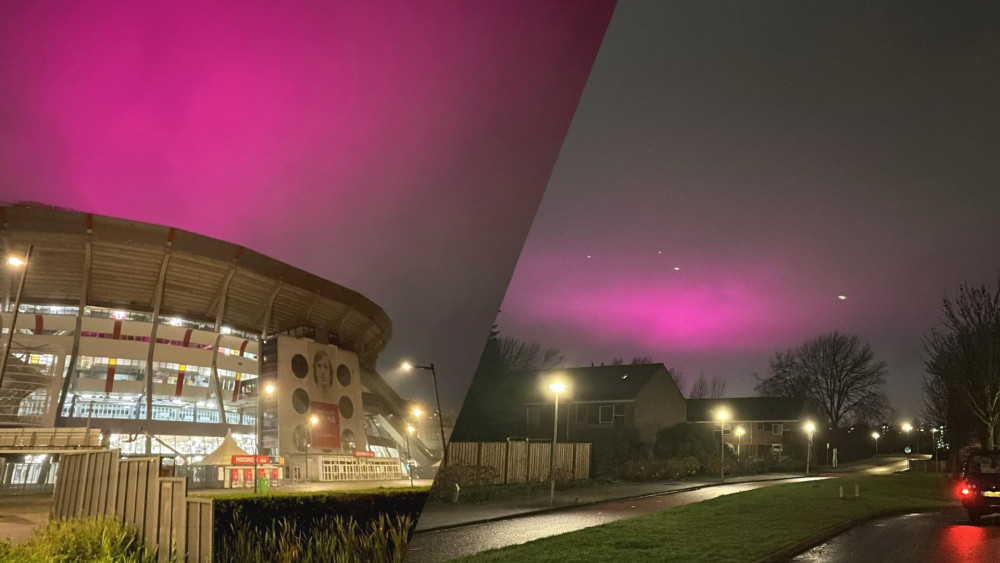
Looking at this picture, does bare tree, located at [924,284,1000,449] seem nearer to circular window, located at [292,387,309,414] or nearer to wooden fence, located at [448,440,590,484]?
wooden fence, located at [448,440,590,484]

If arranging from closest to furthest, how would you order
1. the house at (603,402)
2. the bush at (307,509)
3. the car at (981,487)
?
the car at (981,487), the bush at (307,509), the house at (603,402)

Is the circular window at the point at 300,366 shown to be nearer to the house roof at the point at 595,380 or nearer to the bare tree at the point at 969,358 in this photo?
the house roof at the point at 595,380

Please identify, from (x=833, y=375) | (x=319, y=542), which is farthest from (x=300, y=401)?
(x=833, y=375)

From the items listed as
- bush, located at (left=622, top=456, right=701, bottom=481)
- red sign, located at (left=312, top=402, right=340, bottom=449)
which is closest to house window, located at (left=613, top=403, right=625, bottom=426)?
bush, located at (left=622, top=456, right=701, bottom=481)

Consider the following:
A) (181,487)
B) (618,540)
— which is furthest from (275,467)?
(618,540)

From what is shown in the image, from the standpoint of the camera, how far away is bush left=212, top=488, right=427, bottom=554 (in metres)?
9.27

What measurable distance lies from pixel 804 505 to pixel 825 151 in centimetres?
428

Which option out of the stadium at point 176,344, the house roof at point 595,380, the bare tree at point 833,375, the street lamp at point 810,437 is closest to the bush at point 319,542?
the house roof at point 595,380

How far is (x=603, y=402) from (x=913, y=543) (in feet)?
34.8

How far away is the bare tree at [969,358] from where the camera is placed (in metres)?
7.39

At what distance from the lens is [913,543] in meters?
5.78

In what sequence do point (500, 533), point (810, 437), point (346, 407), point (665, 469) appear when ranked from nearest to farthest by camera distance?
point (500, 533) → point (810, 437) → point (665, 469) → point (346, 407)

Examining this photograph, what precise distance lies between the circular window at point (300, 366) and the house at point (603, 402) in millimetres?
61664

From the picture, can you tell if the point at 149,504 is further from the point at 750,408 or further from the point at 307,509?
the point at 750,408
